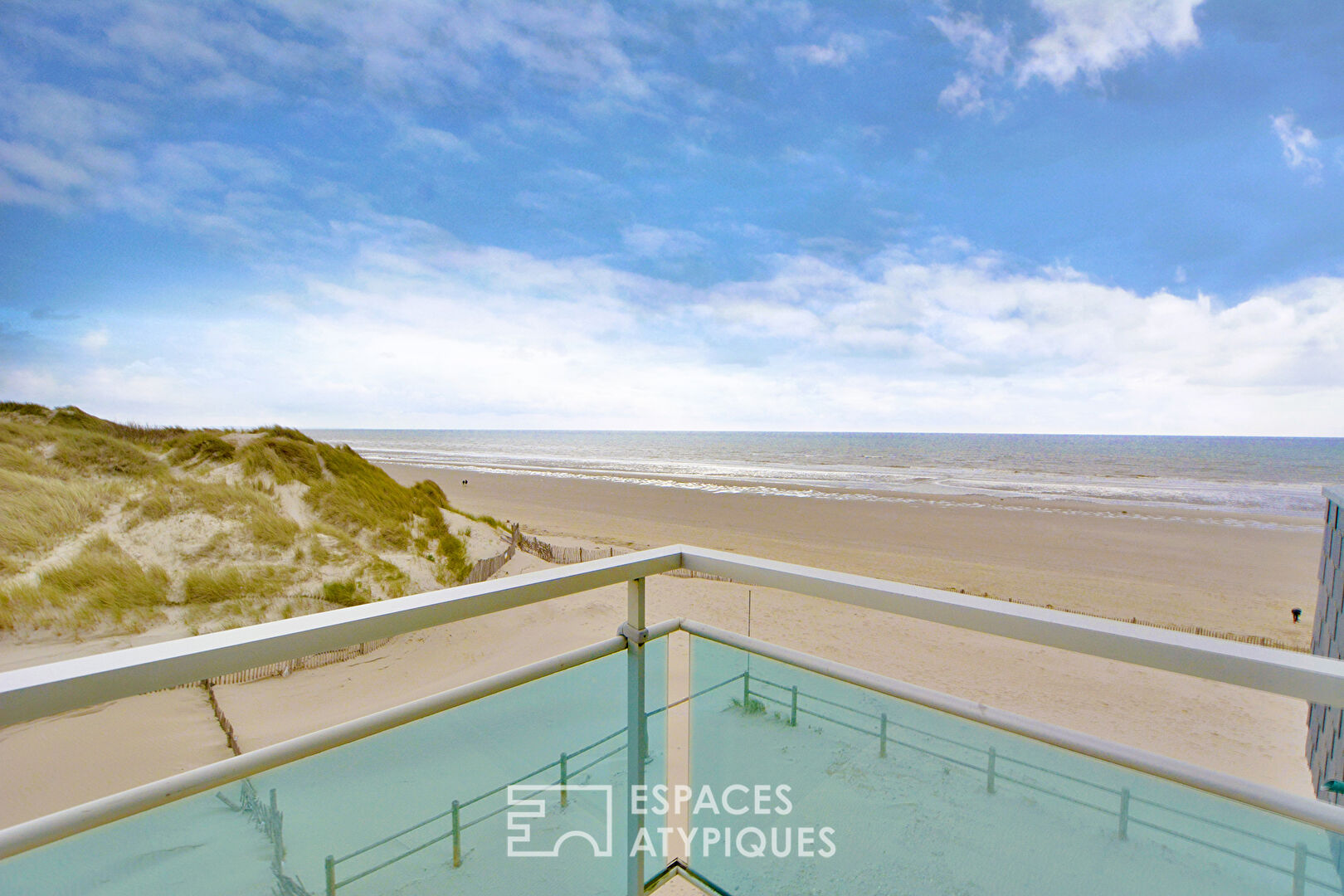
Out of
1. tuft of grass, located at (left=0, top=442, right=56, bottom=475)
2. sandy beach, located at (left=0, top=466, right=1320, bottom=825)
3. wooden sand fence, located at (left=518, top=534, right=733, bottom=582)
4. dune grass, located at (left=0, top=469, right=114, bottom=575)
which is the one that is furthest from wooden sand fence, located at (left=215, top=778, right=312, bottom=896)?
tuft of grass, located at (left=0, top=442, right=56, bottom=475)

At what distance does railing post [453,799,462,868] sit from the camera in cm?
101

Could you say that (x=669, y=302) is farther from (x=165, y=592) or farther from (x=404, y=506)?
(x=165, y=592)

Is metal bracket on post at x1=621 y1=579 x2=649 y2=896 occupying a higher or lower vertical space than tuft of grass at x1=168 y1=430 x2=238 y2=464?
lower

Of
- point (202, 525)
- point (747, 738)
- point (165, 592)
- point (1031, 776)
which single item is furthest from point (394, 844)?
point (202, 525)

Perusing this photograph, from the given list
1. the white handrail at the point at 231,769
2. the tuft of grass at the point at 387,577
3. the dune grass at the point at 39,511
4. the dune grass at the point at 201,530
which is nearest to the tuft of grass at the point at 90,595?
the dune grass at the point at 201,530

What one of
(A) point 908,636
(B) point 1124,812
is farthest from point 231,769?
(A) point 908,636

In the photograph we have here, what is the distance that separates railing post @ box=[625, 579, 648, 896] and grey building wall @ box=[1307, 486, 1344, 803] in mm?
2219

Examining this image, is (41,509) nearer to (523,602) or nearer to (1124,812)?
(523,602)

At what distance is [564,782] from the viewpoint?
3.86ft

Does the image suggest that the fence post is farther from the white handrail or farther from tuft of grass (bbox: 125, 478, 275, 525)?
tuft of grass (bbox: 125, 478, 275, 525)

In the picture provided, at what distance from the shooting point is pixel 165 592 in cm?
770

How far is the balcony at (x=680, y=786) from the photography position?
69 cm

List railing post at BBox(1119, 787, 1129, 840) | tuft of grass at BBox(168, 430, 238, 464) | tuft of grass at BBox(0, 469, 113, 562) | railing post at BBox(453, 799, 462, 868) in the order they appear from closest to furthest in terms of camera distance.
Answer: railing post at BBox(1119, 787, 1129, 840), railing post at BBox(453, 799, 462, 868), tuft of grass at BBox(0, 469, 113, 562), tuft of grass at BBox(168, 430, 238, 464)

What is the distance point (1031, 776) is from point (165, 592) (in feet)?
33.4
